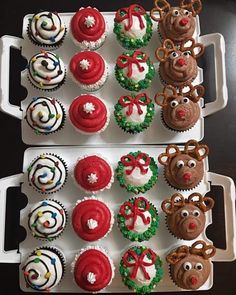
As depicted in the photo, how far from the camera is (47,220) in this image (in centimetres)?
205

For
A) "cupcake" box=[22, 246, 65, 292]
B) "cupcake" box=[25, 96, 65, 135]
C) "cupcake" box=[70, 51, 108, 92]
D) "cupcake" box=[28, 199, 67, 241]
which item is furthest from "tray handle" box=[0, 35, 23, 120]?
"cupcake" box=[22, 246, 65, 292]

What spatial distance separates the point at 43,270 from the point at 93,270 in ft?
0.77

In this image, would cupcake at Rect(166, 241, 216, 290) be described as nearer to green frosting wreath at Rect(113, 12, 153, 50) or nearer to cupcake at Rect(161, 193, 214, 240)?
cupcake at Rect(161, 193, 214, 240)

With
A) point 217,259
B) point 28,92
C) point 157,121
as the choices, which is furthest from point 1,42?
point 217,259

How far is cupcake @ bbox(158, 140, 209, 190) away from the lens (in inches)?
79.4

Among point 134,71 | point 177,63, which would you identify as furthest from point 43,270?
point 177,63

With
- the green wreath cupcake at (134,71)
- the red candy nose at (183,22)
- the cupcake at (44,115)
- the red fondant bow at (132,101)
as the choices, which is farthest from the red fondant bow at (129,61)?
the cupcake at (44,115)

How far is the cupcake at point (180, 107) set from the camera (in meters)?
2.05

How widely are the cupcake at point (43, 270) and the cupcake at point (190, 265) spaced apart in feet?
1.69

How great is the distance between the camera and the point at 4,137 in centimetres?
236

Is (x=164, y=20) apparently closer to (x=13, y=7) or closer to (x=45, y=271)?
(x=13, y=7)

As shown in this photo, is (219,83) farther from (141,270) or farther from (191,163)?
(141,270)

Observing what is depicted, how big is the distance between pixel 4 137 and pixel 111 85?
64 cm

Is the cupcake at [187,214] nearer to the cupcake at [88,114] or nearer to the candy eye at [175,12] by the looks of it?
the cupcake at [88,114]
